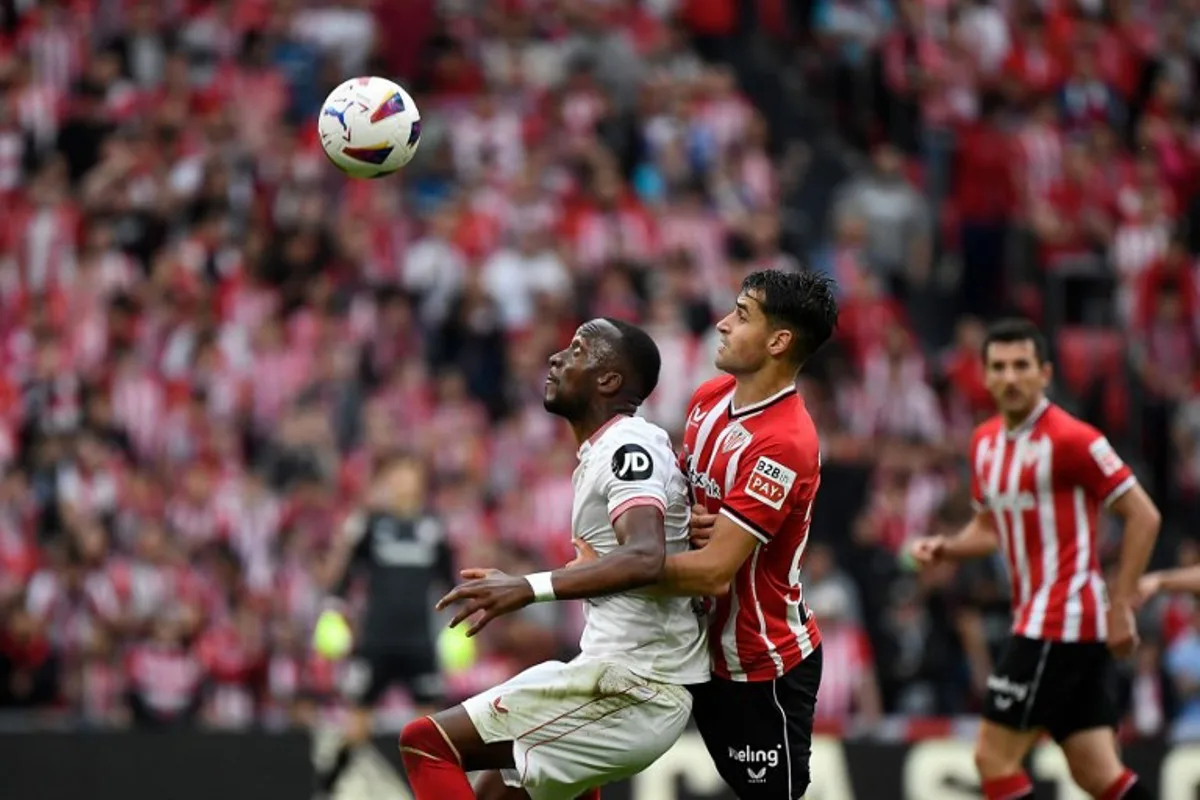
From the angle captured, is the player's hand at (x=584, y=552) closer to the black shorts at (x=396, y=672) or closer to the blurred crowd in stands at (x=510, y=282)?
the black shorts at (x=396, y=672)

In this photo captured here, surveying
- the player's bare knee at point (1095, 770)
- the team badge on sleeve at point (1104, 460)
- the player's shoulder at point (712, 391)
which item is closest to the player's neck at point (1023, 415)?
the team badge on sleeve at point (1104, 460)

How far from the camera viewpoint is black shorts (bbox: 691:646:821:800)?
24.3ft

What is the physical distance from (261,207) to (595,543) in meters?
9.80

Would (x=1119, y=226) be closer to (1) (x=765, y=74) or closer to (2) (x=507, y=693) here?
(1) (x=765, y=74)

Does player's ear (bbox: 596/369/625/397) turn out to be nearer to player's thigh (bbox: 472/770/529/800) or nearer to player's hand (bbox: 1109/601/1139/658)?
player's thigh (bbox: 472/770/529/800)

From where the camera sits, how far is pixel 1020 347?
9133mm

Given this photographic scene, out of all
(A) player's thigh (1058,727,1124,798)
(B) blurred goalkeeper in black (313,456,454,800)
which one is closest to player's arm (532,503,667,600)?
(A) player's thigh (1058,727,1124,798)

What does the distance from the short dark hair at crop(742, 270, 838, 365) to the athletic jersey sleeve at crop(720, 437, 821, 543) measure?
0.39 meters

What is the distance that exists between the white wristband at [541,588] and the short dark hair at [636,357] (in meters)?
0.86

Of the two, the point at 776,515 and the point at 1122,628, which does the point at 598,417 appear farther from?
the point at 1122,628

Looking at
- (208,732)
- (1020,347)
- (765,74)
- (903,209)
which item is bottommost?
(208,732)

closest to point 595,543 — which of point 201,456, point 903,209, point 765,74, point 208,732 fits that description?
point 208,732

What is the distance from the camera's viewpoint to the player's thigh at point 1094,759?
9.02m

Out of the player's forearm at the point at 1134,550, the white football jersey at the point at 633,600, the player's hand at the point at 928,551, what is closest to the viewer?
the white football jersey at the point at 633,600
